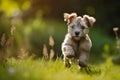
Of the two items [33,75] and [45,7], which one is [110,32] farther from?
[33,75]

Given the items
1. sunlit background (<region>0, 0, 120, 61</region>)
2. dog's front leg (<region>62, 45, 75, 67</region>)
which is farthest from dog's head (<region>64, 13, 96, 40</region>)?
sunlit background (<region>0, 0, 120, 61</region>)

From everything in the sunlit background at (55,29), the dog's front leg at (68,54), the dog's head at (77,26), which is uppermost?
the dog's head at (77,26)

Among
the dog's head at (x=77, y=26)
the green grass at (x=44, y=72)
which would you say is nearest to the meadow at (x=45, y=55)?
the green grass at (x=44, y=72)

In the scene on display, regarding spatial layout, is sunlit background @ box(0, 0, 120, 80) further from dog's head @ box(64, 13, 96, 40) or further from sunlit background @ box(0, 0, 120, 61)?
dog's head @ box(64, 13, 96, 40)

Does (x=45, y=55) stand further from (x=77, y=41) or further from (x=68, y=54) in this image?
(x=77, y=41)

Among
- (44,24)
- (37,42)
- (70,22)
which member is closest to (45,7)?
(44,24)

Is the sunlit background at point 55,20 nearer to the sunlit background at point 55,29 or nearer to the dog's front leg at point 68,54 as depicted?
the sunlit background at point 55,29

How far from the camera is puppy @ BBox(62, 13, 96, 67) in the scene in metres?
8.38

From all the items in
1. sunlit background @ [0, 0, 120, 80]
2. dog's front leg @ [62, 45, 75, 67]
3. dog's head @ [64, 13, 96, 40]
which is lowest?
sunlit background @ [0, 0, 120, 80]

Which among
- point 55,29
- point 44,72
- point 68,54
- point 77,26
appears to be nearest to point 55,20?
point 55,29

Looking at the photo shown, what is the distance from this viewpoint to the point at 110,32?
20.5 metres

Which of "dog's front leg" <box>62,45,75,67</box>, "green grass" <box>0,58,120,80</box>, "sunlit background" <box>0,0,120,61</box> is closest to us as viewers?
"green grass" <box>0,58,120,80</box>

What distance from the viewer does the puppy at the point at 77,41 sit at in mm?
8375

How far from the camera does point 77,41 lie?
28.4ft
